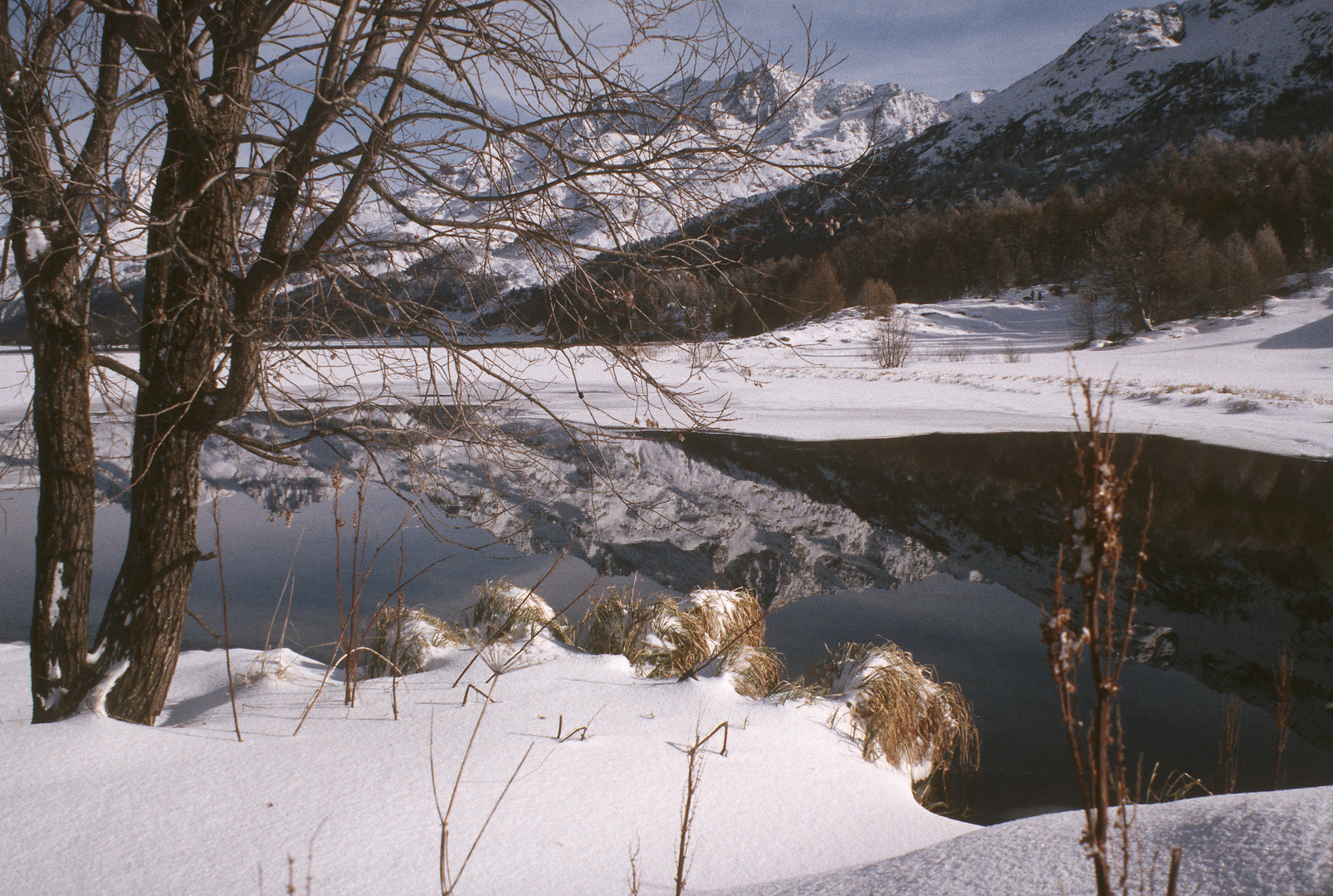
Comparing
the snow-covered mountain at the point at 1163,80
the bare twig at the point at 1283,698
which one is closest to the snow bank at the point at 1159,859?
the bare twig at the point at 1283,698

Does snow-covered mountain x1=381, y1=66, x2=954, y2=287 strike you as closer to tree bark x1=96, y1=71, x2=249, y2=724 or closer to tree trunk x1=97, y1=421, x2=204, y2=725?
tree bark x1=96, y1=71, x2=249, y2=724

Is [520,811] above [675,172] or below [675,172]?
below

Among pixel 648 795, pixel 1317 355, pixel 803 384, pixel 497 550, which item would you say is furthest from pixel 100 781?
pixel 1317 355

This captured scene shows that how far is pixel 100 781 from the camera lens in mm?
2283

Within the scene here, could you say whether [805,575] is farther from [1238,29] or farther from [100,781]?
[1238,29]

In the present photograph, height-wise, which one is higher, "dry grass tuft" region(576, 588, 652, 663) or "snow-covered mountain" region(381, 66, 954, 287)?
"snow-covered mountain" region(381, 66, 954, 287)

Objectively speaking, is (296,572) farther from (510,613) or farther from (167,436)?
(167,436)

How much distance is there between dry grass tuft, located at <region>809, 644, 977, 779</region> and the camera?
12.0 feet

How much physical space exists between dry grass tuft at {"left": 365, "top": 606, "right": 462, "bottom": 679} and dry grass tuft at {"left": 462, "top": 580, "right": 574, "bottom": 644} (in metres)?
0.21

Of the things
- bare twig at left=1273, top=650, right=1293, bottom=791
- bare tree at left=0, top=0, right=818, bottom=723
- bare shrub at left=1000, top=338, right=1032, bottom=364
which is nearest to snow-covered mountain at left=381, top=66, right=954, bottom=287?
bare tree at left=0, top=0, right=818, bottom=723

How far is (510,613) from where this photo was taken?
4.39 meters

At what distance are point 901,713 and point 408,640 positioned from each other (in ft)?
8.78

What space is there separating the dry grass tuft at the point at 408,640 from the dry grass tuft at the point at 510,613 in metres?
Answer: 0.21

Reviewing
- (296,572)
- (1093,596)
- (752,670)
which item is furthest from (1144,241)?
(1093,596)
